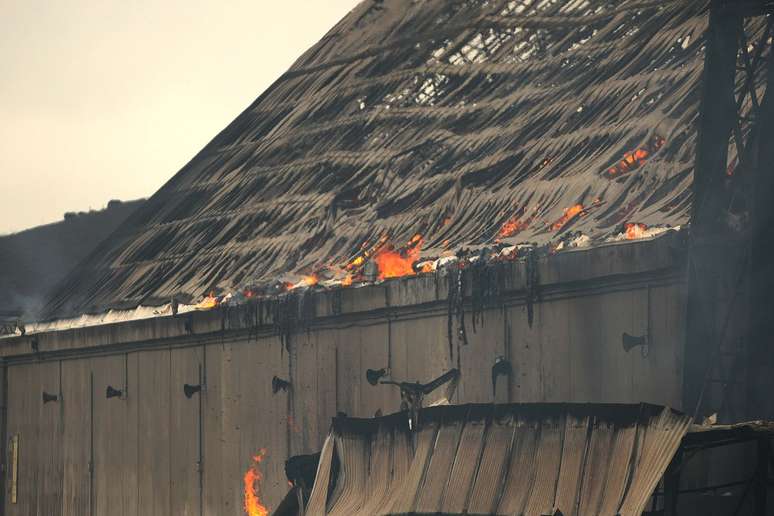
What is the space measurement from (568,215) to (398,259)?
3632mm

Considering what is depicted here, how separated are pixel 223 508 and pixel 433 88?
30.0 ft

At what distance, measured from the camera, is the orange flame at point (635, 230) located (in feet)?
60.2

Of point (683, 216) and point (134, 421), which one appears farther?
point (134, 421)

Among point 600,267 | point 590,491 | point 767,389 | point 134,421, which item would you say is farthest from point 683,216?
point 134,421

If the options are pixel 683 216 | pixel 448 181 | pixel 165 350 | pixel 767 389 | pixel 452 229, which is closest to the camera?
pixel 767 389

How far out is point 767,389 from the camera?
54.2ft

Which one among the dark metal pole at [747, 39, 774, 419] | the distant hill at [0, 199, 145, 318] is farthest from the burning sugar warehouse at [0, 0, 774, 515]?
the distant hill at [0, 199, 145, 318]

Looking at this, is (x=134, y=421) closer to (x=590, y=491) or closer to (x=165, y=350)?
(x=165, y=350)

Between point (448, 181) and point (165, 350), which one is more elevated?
point (448, 181)

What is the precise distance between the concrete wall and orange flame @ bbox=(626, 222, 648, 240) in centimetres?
28

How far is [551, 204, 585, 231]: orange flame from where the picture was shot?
20375 mm

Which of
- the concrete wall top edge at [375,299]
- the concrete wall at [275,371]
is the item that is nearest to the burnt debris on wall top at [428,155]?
the concrete wall top edge at [375,299]

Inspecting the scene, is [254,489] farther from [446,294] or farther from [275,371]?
[446,294]

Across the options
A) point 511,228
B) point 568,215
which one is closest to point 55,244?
point 511,228
